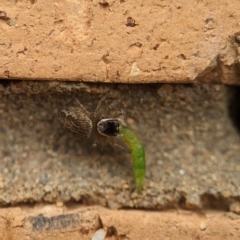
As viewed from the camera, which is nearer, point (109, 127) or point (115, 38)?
point (115, 38)

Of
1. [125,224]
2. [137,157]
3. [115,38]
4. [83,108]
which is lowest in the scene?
[125,224]

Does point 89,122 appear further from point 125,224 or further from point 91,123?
point 125,224

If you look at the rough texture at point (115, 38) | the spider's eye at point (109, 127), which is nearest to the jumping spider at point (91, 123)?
the spider's eye at point (109, 127)

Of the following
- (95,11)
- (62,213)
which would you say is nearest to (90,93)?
(95,11)

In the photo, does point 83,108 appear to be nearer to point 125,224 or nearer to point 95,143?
point 95,143

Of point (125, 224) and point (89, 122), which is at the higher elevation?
point (89, 122)

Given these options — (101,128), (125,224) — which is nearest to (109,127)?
(101,128)
